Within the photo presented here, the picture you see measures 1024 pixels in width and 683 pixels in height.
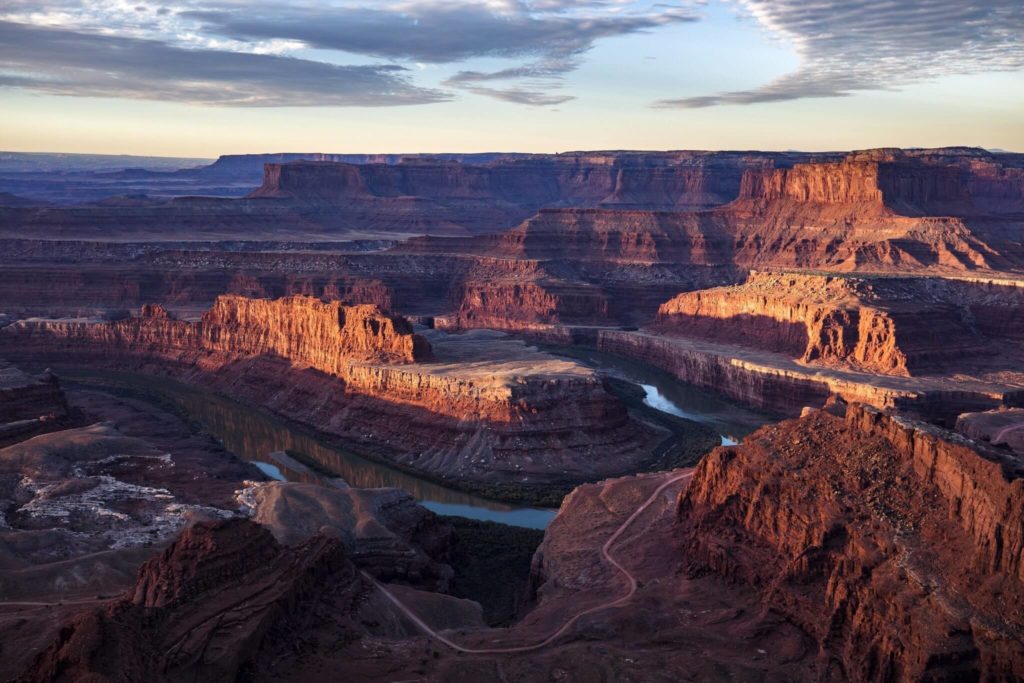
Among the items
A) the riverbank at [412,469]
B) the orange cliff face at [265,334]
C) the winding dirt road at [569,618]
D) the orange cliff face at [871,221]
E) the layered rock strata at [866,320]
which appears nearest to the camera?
the winding dirt road at [569,618]

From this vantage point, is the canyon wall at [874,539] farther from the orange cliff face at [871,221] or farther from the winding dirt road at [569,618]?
the orange cliff face at [871,221]

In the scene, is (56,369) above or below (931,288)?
below

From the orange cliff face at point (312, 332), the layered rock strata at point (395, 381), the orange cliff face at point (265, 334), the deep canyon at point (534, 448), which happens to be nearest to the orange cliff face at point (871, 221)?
the deep canyon at point (534, 448)

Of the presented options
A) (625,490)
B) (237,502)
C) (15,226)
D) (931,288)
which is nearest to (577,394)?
(625,490)

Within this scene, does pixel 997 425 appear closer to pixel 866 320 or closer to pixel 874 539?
pixel 866 320

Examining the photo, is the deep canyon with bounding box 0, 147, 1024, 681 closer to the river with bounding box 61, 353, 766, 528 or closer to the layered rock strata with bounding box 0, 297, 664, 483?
the layered rock strata with bounding box 0, 297, 664, 483

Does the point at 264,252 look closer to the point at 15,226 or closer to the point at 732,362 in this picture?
the point at 15,226
